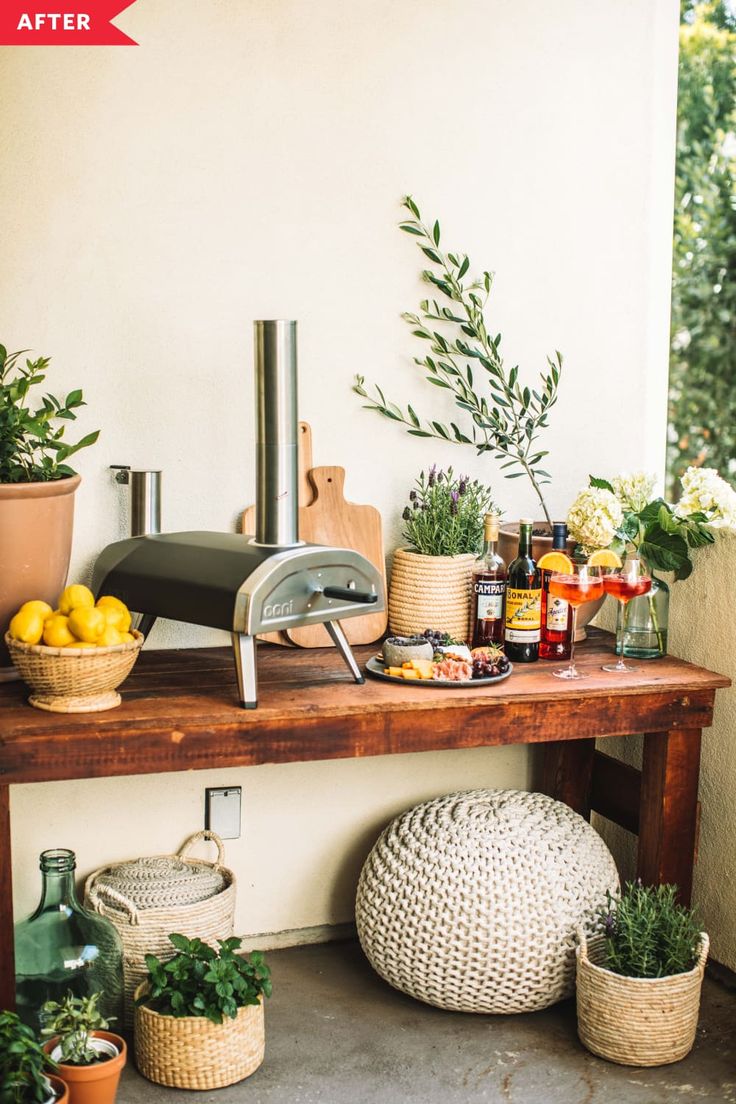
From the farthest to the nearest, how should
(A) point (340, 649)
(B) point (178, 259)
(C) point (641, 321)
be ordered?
(C) point (641, 321)
(B) point (178, 259)
(A) point (340, 649)

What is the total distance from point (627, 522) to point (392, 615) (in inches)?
24.3

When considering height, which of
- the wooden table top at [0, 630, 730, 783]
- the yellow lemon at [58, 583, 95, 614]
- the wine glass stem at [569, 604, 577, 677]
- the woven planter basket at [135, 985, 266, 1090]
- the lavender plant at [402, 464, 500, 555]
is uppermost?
the lavender plant at [402, 464, 500, 555]

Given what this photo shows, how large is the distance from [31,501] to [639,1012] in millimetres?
1634

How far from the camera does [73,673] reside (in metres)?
2.37

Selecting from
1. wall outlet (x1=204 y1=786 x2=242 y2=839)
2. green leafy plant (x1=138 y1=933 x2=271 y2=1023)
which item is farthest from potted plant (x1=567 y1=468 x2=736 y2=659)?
green leafy plant (x1=138 y1=933 x2=271 y2=1023)

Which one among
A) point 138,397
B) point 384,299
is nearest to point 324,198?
point 384,299

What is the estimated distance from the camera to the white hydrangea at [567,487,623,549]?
9.48 ft

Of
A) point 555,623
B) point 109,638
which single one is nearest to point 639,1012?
point 555,623

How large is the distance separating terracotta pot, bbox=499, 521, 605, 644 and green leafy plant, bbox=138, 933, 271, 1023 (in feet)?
3.76

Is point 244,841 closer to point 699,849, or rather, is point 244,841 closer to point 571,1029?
point 571,1029

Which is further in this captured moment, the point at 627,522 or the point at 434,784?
the point at 434,784

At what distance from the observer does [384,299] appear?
10.1 feet

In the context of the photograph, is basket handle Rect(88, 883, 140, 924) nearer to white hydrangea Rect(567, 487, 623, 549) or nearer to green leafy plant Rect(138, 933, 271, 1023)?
green leafy plant Rect(138, 933, 271, 1023)

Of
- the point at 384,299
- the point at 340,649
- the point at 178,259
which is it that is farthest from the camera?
the point at 384,299
